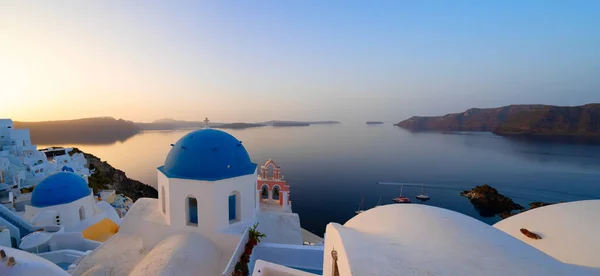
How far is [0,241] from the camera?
9.41 m

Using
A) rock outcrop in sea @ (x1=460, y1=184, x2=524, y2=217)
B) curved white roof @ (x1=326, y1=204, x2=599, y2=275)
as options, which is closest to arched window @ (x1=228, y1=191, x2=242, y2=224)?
curved white roof @ (x1=326, y1=204, x2=599, y2=275)

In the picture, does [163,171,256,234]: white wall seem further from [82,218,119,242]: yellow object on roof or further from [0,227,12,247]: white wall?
[82,218,119,242]: yellow object on roof

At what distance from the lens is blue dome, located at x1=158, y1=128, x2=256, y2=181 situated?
24.5 feet

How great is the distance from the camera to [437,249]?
3166mm

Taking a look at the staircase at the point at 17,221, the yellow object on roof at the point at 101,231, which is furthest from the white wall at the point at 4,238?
the yellow object on roof at the point at 101,231

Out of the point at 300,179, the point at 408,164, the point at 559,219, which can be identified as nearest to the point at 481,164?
the point at 408,164

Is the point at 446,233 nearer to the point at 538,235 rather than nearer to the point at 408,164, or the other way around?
the point at 538,235

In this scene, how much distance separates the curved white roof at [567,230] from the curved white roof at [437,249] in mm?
1433

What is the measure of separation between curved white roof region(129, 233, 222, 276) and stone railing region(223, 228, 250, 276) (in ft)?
2.44

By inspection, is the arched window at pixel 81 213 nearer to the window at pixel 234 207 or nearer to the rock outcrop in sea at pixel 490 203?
the window at pixel 234 207

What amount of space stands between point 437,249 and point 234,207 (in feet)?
21.0

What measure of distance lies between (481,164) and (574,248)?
2432 inches

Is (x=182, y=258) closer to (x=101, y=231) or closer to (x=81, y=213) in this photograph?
(x=101, y=231)

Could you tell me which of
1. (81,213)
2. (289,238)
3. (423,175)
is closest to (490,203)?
(423,175)
